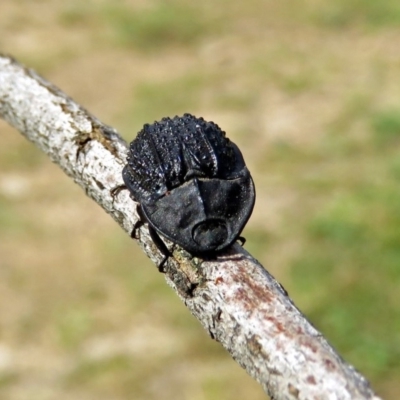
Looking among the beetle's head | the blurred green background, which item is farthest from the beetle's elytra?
the blurred green background

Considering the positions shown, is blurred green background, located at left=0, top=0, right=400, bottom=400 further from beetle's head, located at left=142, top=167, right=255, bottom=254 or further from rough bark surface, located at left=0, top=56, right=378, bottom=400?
beetle's head, located at left=142, top=167, right=255, bottom=254

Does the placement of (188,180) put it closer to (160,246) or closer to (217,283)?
(160,246)

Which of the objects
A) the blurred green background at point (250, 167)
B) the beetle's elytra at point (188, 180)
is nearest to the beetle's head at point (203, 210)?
the beetle's elytra at point (188, 180)

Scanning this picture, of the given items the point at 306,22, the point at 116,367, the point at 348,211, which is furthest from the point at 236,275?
the point at 306,22

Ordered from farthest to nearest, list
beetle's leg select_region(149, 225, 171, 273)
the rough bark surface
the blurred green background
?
the blurred green background → beetle's leg select_region(149, 225, 171, 273) → the rough bark surface

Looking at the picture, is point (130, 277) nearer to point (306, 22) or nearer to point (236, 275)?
point (236, 275)

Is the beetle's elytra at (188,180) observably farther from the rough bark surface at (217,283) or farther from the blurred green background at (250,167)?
the blurred green background at (250,167)
